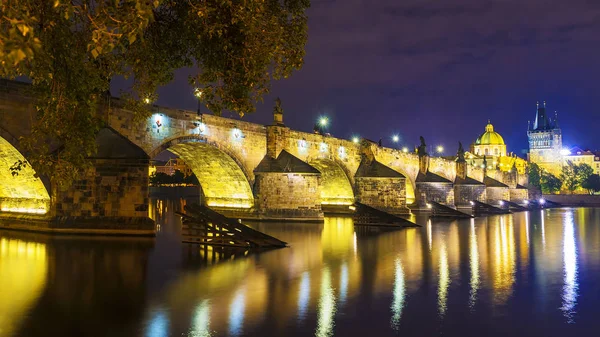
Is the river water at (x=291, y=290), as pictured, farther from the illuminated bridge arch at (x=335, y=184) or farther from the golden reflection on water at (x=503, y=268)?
the illuminated bridge arch at (x=335, y=184)

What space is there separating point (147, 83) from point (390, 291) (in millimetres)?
6611

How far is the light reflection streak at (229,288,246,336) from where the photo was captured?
7641 millimetres

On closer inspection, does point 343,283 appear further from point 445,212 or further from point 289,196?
point 445,212

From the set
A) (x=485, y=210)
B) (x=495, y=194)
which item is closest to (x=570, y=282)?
(x=485, y=210)

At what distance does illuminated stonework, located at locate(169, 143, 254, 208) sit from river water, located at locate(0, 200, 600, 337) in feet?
39.3

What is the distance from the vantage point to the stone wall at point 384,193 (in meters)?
37.2

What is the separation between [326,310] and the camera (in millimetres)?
8930

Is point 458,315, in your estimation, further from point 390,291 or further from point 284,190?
point 284,190

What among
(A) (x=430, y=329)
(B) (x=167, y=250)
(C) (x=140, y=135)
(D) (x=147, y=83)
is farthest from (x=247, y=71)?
(C) (x=140, y=135)

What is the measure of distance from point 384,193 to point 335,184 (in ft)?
23.6

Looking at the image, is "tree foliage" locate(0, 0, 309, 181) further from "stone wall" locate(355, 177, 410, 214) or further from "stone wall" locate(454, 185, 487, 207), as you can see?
"stone wall" locate(454, 185, 487, 207)

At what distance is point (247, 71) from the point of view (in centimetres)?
934

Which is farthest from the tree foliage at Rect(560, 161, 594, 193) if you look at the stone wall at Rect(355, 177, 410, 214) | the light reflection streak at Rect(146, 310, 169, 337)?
the light reflection streak at Rect(146, 310, 169, 337)

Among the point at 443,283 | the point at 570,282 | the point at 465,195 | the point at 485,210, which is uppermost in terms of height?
the point at 465,195
